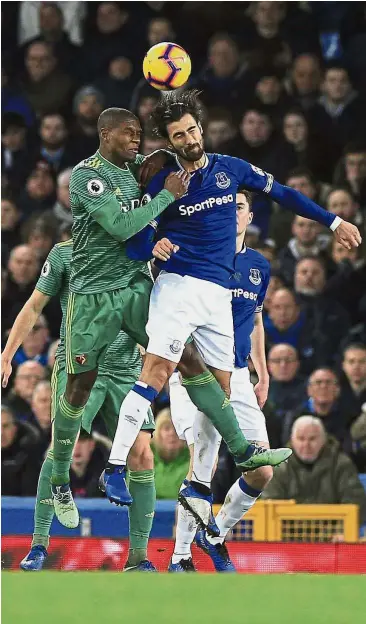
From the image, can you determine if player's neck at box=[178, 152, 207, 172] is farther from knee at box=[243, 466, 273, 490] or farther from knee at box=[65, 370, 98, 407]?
knee at box=[243, 466, 273, 490]

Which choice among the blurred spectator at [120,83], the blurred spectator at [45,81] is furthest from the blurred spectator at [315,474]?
the blurred spectator at [45,81]

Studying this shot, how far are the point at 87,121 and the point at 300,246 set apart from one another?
258 centimetres

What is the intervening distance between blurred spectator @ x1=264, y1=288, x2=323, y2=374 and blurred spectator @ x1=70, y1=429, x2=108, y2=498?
5.60 ft

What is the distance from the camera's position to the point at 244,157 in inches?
489

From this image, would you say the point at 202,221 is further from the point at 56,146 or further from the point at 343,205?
the point at 56,146

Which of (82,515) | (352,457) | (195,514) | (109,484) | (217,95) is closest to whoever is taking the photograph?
(109,484)

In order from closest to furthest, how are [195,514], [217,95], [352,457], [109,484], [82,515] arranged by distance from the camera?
[109,484] → [195,514] → [82,515] → [352,457] → [217,95]

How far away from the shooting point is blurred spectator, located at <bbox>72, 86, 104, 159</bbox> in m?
13.2

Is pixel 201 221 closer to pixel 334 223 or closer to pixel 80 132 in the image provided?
pixel 334 223

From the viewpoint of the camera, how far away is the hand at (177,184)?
24.9 ft

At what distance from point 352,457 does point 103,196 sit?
3691 mm

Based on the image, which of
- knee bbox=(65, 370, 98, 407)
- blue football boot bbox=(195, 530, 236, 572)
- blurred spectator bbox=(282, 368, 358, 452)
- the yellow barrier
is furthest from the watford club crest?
blurred spectator bbox=(282, 368, 358, 452)

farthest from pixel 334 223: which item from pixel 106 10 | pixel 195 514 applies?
pixel 106 10

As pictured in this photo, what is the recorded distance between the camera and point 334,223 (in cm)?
785
